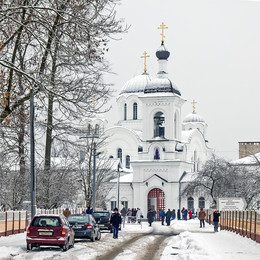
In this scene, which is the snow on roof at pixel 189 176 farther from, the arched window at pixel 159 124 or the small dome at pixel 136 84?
the small dome at pixel 136 84

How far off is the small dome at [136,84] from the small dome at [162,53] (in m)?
12.9

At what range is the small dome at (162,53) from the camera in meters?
83.6

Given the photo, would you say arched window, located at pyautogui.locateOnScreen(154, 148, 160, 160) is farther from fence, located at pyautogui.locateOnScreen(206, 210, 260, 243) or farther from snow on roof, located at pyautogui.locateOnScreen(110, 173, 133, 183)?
fence, located at pyautogui.locateOnScreen(206, 210, 260, 243)

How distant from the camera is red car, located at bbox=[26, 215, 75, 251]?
2197 cm

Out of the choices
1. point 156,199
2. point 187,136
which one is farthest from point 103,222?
point 187,136

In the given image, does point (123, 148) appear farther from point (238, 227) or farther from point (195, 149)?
point (238, 227)

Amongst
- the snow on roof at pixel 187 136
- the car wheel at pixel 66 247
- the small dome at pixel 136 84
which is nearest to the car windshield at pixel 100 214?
the car wheel at pixel 66 247

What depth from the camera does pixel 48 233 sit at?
22031 millimetres

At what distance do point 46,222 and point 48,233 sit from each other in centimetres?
42

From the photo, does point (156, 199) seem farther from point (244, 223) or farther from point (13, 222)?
point (244, 223)

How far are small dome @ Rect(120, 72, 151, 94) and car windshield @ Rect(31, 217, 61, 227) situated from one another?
244 ft

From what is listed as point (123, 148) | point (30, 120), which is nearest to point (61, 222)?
point (30, 120)

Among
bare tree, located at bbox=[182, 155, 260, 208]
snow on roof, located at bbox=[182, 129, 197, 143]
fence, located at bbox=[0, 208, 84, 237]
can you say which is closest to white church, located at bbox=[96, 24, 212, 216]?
snow on roof, located at bbox=[182, 129, 197, 143]

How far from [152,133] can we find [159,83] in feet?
20.7
